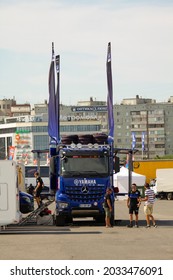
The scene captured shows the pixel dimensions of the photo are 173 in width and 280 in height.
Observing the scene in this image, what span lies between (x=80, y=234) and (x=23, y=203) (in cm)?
621

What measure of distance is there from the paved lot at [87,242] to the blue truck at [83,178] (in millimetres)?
757

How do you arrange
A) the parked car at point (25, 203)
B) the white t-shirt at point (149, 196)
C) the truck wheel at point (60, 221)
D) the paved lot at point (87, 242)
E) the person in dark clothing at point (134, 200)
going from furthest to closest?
the parked car at point (25, 203), the truck wheel at point (60, 221), the person in dark clothing at point (134, 200), the white t-shirt at point (149, 196), the paved lot at point (87, 242)

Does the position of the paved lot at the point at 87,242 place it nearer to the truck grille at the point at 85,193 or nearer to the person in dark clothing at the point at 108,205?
the person in dark clothing at the point at 108,205

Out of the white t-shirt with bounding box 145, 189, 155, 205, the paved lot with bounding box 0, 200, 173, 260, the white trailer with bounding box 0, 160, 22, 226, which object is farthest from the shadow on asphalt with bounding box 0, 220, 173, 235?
the white trailer with bounding box 0, 160, 22, 226

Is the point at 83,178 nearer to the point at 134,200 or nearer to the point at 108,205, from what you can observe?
the point at 108,205

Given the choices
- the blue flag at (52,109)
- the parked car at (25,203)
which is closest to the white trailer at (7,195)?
the parked car at (25,203)

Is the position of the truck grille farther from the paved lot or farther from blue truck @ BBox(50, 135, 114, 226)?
the paved lot

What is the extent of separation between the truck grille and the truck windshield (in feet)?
1.58

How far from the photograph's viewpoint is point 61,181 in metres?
35.5

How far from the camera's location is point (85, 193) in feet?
116

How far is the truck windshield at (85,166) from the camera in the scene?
116ft

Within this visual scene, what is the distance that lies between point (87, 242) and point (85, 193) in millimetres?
7855

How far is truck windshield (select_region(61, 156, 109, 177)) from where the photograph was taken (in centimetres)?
3544
